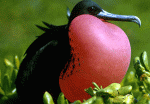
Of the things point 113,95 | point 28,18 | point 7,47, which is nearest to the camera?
point 113,95

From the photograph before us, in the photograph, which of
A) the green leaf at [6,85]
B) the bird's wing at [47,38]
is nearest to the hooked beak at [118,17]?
the bird's wing at [47,38]

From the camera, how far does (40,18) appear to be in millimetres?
2840

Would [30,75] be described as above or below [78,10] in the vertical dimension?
below

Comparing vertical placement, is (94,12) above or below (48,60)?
above

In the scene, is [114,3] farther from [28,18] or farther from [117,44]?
[117,44]

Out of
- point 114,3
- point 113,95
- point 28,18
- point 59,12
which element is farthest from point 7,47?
point 113,95

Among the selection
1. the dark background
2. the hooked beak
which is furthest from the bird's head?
the dark background

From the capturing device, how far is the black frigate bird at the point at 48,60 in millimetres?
1198

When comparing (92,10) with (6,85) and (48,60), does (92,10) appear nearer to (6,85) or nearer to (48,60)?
(48,60)

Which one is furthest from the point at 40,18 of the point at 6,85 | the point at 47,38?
the point at 47,38

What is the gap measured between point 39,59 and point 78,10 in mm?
256

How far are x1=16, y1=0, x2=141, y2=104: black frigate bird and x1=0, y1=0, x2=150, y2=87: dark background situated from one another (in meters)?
1.24

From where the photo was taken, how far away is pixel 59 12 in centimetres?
295

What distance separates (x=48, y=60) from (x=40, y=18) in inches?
65.9
